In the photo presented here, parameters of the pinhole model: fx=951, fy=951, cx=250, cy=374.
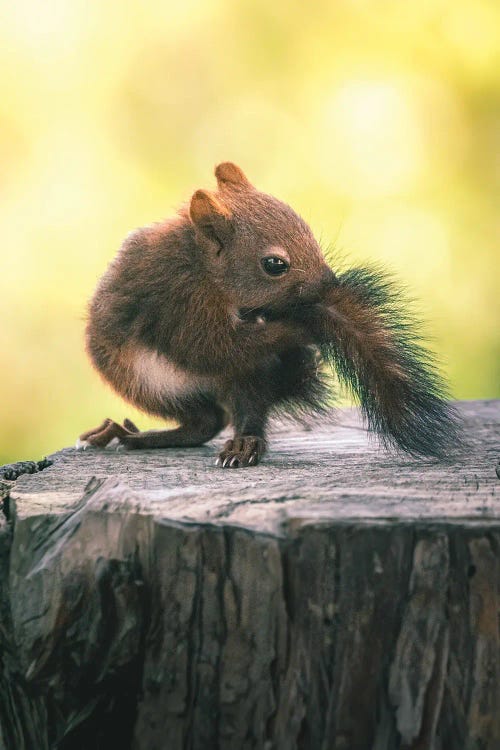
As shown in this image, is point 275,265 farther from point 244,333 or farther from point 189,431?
point 189,431

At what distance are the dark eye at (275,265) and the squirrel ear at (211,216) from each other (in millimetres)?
170

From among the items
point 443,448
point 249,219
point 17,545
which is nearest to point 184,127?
point 249,219

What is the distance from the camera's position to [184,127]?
237 inches

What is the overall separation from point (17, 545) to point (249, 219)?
1490 mm

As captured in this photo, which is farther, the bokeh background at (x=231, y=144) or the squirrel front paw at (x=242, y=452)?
the bokeh background at (x=231, y=144)

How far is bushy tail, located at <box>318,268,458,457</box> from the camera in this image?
94.5 inches

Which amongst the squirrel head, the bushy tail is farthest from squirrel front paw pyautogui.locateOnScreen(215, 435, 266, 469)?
the squirrel head

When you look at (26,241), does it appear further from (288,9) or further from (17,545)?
(17,545)

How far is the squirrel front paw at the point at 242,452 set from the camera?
2.48 meters

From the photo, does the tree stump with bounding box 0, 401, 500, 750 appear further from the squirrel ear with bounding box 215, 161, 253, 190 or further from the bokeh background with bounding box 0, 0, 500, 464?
the bokeh background with bounding box 0, 0, 500, 464

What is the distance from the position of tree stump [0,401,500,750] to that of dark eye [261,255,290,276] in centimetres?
119

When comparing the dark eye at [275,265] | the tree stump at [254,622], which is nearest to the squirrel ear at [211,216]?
the dark eye at [275,265]

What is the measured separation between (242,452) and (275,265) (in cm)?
60

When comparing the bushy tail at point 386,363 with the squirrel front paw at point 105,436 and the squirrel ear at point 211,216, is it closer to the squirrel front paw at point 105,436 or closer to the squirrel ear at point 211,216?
the squirrel ear at point 211,216
